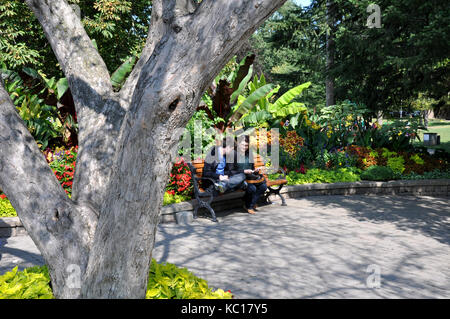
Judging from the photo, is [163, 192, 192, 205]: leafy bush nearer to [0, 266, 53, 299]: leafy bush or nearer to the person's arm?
the person's arm

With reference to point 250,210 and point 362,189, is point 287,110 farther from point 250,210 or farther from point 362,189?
point 250,210

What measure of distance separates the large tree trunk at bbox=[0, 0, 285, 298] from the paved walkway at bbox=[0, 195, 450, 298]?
6.19ft

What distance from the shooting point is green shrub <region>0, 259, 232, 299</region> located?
313 cm

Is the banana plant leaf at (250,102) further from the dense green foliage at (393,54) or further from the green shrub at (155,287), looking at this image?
the green shrub at (155,287)

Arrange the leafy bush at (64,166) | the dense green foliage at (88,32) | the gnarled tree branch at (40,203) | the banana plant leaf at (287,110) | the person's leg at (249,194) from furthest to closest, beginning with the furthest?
the dense green foliage at (88,32)
the banana plant leaf at (287,110)
the person's leg at (249,194)
the leafy bush at (64,166)
the gnarled tree branch at (40,203)

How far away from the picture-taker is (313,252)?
579cm

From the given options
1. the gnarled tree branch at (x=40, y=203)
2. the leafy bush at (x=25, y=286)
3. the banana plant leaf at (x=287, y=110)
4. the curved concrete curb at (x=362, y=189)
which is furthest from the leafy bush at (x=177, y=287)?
the banana plant leaf at (x=287, y=110)

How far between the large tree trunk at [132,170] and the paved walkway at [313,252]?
74.3 inches

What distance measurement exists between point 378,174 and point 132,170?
9697mm

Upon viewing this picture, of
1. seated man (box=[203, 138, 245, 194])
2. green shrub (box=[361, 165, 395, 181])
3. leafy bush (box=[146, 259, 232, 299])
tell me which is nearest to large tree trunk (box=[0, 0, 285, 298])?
leafy bush (box=[146, 259, 232, 299])

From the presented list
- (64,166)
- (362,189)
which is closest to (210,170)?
(64,166)

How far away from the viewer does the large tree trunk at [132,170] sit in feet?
8.20

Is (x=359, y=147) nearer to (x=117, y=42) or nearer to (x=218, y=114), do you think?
(x=218, y=114)
